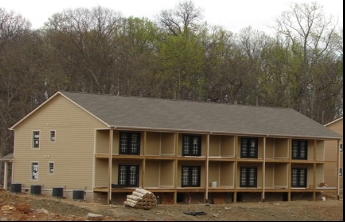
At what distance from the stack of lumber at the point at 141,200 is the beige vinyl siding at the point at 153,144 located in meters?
6.78

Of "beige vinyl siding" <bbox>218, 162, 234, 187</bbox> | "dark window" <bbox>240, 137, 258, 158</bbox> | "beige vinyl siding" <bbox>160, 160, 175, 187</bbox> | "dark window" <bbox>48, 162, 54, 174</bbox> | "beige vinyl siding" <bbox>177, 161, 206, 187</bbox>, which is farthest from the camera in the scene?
"dark window" <bbox>240, 137, 258, 158</bbox>

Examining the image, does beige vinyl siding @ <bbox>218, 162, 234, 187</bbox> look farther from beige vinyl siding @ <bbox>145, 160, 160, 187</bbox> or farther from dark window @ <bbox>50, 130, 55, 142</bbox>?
dark window @ <bbox>50, 130, 55, 142</bbox>

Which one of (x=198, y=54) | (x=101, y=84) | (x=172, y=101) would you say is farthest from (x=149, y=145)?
(x=198, y=54)

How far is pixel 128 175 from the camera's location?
5228 centimetres

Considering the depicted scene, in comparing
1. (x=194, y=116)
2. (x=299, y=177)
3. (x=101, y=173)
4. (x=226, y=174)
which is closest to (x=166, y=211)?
(x=101, y=173)

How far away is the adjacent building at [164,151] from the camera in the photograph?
51.4m

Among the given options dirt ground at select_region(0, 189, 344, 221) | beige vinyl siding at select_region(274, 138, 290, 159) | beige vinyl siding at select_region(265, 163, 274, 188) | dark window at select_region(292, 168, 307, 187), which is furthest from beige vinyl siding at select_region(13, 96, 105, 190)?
dark window at select_region(292, 168, 307, 187)

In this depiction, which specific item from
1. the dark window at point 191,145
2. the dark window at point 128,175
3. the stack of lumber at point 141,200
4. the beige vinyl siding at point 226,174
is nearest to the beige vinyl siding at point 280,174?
the beige vinyl siding at point 226,174

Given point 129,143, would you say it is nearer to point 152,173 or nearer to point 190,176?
point 152,173

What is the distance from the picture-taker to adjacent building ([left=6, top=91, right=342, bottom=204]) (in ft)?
169

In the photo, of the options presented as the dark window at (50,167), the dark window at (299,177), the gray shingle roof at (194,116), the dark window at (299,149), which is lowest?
the dark window at (299,177)

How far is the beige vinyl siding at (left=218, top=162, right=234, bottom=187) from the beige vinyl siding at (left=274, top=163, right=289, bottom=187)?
16.4ft

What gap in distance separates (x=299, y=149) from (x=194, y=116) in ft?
29.7

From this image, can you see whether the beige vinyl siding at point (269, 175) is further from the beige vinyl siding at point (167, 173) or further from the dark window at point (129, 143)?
the dark window at point (129, 143)
